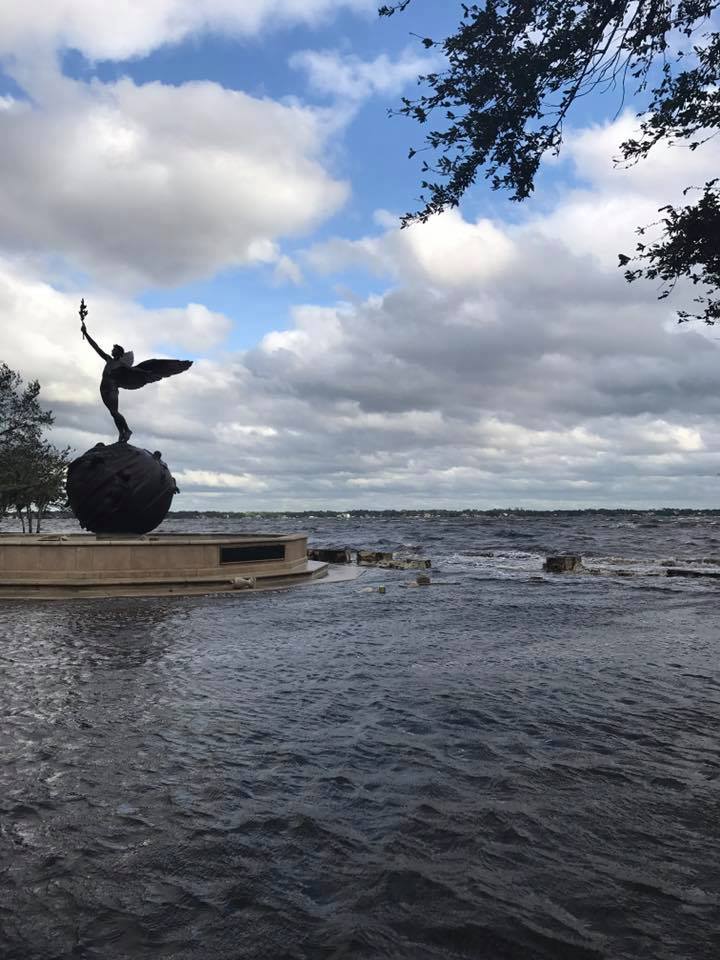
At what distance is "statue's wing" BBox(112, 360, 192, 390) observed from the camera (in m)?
18.6

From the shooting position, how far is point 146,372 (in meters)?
18.8

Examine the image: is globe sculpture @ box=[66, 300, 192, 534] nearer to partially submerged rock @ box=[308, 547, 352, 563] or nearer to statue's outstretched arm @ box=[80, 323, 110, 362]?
statue's outstretched arm @ box=[80, 323, 110, 362]

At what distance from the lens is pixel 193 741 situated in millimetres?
5305

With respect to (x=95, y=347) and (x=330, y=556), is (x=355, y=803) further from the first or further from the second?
(x=330, y=556)

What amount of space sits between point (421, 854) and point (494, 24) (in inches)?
238

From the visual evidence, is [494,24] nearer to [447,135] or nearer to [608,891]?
[447,135]

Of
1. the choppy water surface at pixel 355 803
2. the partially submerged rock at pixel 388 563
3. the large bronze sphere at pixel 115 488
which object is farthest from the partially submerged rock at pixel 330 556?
the choppy water surface at pixel 355 803

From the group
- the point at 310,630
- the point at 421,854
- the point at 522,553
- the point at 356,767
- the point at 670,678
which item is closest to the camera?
the point at 421,854

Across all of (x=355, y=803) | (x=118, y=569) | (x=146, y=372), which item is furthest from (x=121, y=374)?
(x=355, y=803)

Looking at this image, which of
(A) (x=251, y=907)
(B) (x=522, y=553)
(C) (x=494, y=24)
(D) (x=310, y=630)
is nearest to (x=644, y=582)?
(D) (x=310, y=630)

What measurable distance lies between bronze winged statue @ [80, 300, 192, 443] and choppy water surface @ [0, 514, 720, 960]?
33.4ft

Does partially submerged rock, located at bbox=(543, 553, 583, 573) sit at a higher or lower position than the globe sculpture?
lower

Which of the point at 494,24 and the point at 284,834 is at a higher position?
the point at 494,24

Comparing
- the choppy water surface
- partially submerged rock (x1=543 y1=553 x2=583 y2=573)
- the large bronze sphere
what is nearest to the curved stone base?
the large bronze sphere
